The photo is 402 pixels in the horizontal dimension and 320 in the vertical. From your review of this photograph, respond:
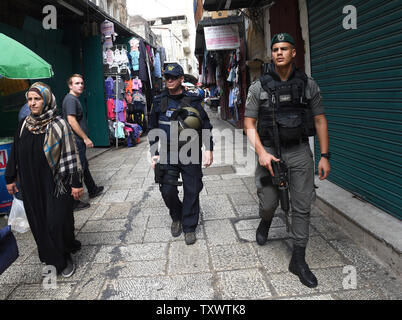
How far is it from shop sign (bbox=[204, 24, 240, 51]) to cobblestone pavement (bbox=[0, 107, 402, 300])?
731 cm

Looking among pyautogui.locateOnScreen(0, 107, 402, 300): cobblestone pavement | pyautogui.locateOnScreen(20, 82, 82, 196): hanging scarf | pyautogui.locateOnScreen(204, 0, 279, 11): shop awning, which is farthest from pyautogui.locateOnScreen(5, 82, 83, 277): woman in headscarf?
pyautogui.locateOnScreen(204, 0, 279, 11): shop awning

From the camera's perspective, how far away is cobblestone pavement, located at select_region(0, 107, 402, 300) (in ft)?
8.82

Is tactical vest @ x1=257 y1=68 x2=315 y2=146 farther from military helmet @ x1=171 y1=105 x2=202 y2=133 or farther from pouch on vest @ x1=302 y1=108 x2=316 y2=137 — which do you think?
military helmet @ x1=171 y1=105 x2=202 y2=133

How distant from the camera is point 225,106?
58.2 feet

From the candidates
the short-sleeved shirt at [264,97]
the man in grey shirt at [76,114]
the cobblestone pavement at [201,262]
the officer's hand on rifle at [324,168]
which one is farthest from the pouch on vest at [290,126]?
the man in grey shirt at [76,114]

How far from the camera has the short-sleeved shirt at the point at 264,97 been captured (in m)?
2.79

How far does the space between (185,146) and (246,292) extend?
161 cm

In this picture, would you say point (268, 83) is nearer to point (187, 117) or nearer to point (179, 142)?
point (187, 117)

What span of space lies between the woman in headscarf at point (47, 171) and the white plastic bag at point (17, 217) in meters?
1.35

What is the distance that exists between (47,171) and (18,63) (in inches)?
56.4

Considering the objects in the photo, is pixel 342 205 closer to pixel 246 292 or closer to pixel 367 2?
pixel 246 292

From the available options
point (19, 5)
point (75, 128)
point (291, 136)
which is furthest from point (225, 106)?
point (291, 136)

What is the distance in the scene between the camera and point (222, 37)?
11016mm

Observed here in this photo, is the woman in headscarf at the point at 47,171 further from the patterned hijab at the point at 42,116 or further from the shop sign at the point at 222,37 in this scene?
the shop sign at the point at 222,37
